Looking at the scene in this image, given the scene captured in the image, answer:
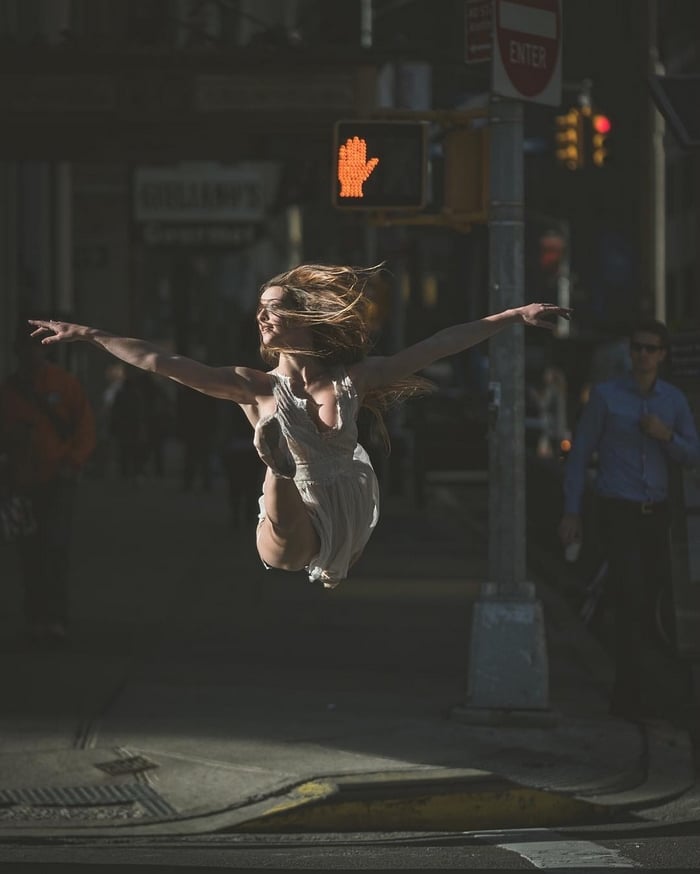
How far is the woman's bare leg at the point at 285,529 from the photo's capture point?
21.2 feet

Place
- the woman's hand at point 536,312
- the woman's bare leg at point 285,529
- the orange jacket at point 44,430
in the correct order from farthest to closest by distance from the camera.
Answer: the orange jacket at point 44,430, the woman's bare leg at point 285,529, the woman's hand at point 536,312

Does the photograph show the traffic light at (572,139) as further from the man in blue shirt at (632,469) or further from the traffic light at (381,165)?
the man in blue shirt at (632,469)

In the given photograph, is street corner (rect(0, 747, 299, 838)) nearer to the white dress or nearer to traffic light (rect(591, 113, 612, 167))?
the white dress

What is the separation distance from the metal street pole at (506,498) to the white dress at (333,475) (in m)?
4.11

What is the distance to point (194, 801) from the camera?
30.0 ft

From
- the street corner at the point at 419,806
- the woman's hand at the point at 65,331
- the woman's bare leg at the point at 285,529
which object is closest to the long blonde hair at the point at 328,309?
the woman's bare leg at the point at 285,529

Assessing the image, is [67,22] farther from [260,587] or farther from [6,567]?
[260,587]

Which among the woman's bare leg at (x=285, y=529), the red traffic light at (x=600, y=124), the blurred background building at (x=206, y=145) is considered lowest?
the woman's bare leg at (x=285, y=529)

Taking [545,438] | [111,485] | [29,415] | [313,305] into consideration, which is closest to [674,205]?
[545,438]

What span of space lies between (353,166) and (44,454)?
325cm

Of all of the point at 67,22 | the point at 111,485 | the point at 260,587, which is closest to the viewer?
the point at 260,587

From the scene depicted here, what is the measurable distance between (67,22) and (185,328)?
19651 millimetres

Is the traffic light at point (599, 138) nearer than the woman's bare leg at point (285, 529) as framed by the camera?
No

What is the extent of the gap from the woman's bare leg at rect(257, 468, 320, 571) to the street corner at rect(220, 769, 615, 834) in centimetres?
237
